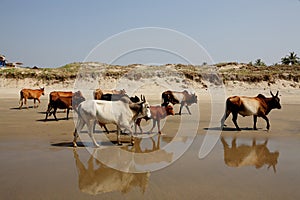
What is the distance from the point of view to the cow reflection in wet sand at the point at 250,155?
7.05 metres

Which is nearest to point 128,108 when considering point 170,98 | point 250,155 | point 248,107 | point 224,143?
point 224,143

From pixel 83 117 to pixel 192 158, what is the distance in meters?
3.17

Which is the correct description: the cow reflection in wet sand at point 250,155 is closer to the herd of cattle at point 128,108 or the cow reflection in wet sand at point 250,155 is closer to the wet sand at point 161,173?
the wet sand at point 161,173

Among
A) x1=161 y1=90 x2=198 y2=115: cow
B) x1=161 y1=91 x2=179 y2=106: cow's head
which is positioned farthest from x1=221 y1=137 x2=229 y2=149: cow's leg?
x1=161 y1=91 x2=179 y2=106: cow's head

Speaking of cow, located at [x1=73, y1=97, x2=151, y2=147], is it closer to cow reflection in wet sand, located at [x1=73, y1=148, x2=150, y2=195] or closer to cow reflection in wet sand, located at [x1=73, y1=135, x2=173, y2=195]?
cow reflection in wet sand, located at [x1=73, y1=135, x2=173, y2=195]

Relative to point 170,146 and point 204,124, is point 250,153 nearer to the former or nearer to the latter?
point 170,146

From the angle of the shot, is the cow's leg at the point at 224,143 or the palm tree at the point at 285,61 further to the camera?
the palm tree at the point at 285,61

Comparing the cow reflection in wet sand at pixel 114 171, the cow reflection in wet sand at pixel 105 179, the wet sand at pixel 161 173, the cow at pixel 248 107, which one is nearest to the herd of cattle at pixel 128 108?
the cow at pixel 248 107

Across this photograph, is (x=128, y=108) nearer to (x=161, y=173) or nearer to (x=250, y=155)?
(x=161, y=173)

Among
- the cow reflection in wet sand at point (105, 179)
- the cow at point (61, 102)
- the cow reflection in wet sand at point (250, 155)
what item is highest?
the cow at point (61, 102)

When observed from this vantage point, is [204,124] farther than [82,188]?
Yes

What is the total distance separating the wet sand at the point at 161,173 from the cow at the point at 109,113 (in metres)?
0.74

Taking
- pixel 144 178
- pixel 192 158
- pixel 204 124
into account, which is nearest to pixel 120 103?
pixel 192 158

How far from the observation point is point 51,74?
123ft
